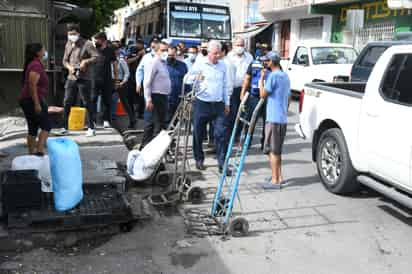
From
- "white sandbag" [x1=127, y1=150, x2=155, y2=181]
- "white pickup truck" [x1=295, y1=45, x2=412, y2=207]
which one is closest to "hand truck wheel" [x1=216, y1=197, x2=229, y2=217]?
"white sandbag" [x1=127, y1=150, x2=155, y2=181]

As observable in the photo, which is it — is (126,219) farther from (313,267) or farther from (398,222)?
(398,222)

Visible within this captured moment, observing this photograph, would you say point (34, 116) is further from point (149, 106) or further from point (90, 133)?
point (90, 133)

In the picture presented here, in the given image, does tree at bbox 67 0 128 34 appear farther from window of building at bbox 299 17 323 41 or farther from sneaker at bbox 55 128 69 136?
sneaker at bbox 55 128 69 136

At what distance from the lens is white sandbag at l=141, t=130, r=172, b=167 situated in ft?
19.6

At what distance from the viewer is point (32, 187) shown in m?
4.71

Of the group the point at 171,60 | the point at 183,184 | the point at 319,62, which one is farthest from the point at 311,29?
the point at 183,184

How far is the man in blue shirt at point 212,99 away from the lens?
6926mm

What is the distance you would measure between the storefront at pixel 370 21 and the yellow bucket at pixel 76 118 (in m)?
12.3

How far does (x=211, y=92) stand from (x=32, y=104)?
247 centimetres

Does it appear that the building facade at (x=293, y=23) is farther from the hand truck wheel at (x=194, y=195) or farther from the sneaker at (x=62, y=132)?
the hand truck wheel at (x=194, y=195)

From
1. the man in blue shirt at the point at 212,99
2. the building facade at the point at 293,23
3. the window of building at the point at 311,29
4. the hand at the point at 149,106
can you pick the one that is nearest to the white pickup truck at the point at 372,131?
the man in blue shirt at the point at 212,99

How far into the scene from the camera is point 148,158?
19.9 ft

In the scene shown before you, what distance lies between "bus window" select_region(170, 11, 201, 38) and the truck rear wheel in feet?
43.8

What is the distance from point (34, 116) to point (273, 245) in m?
3.97
